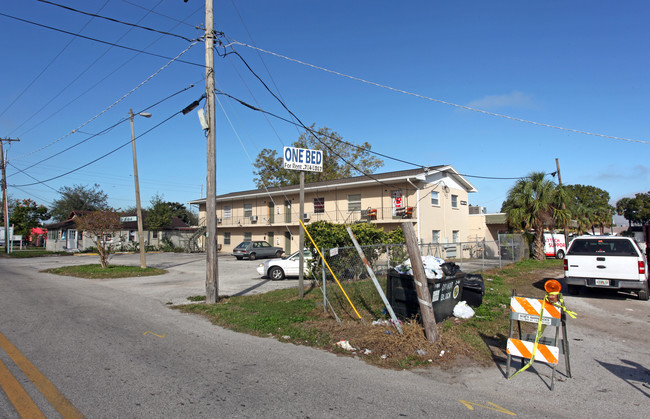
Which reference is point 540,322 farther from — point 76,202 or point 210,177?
point 76,202

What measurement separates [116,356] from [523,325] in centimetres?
742

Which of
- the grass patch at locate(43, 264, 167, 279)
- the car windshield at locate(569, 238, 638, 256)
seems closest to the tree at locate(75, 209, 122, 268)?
the grass patch at locate(43, 264, 167, 279)

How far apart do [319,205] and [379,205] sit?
5588 millimetres

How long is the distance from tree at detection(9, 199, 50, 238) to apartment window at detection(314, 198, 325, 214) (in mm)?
49042

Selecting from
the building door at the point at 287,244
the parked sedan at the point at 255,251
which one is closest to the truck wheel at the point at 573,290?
the parked sedan at the point at 255,251

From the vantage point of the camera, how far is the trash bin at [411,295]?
7.31 metres

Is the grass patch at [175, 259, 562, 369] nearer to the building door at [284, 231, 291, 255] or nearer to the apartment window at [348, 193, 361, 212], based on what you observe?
the apartment window at [348, 193, 361, 212]

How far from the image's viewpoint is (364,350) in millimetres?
6168

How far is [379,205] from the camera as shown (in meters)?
27.2

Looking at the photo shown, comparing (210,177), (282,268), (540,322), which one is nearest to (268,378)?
(540,322)

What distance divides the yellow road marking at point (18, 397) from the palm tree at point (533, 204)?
22.7 metres

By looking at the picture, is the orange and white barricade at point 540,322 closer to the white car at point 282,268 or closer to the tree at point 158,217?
the white car at point 282,268

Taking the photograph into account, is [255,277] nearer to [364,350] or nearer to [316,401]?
[364,350]

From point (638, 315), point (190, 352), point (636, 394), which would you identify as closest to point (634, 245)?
point (638, 315)
